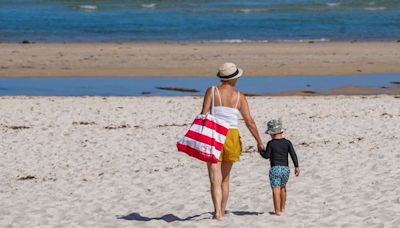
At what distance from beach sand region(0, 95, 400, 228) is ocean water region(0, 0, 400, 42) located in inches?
801

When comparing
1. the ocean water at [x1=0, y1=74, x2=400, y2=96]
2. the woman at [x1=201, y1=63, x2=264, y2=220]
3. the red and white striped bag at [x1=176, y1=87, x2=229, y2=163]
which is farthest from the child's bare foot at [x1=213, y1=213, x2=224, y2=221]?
the ocean water at [x1=0, y1=74, x2=400, y2=96]

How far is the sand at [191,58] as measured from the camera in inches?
1090

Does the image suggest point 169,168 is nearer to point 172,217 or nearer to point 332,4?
point 172,217

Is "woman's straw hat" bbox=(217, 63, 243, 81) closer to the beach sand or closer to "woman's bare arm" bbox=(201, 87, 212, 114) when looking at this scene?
"woman's bare arm" bbox=(201, 87, 212, 114)

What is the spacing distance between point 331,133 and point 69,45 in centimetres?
2174

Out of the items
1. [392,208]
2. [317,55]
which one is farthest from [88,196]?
[317,55]

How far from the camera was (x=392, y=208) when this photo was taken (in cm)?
984

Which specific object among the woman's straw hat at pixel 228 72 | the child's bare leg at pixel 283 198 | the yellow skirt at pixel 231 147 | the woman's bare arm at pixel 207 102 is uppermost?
the woman's straw hat at pixel 228 72

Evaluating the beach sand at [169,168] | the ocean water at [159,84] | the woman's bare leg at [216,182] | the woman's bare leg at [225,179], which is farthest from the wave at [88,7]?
the woman's bare leg at [216,182]

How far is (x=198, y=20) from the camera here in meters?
49.0

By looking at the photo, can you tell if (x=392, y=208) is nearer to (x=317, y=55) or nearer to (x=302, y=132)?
(x=302, y=132)

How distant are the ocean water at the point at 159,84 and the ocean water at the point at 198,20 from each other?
40.8 feet

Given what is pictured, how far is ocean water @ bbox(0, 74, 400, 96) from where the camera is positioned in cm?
2308

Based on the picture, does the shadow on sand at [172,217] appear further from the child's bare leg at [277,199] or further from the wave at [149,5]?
the wave at [149,5]
